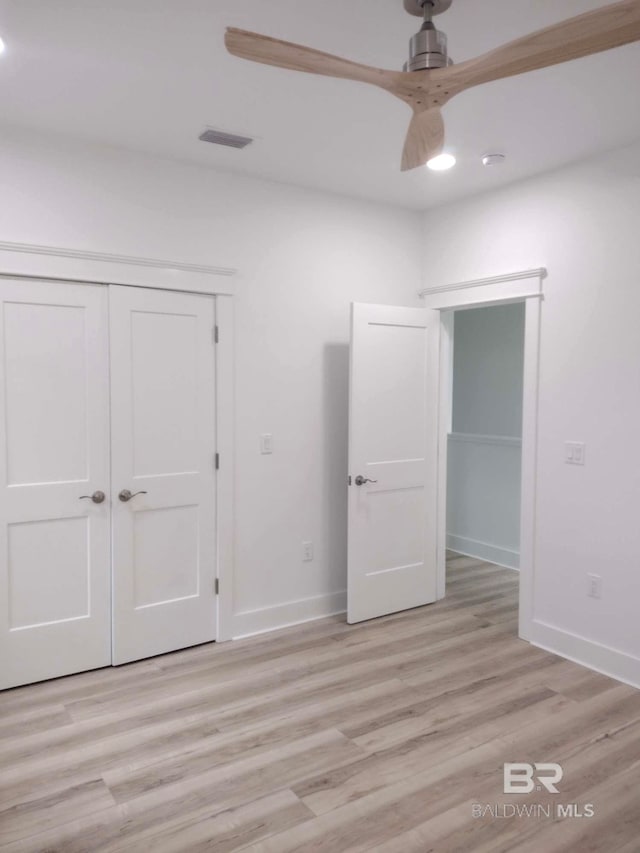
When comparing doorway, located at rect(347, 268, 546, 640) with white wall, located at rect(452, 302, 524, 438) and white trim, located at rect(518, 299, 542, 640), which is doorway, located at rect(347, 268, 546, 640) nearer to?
white trim, located at rect(518, 299, 542, 640)

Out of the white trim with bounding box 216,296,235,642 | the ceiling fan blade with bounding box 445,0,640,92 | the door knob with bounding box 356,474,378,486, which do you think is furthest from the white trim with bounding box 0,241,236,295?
the ceiling fan blade with bounding box 445,0,640,92

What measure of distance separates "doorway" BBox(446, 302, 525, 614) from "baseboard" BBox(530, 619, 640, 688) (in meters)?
1.16

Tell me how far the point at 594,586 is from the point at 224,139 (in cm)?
299

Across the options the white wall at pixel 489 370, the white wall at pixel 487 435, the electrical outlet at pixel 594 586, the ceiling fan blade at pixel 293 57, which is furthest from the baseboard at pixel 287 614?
the ceiling fan blade at pixel 293 57

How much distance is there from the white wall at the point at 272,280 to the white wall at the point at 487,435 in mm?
1310

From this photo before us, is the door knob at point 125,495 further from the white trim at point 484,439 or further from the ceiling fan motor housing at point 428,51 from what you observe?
the white trim at point 484,439

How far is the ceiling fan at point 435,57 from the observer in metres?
1.49

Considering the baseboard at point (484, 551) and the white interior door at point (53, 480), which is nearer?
the white interior door at point (53, 480)

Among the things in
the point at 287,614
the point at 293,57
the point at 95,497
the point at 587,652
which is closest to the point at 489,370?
the point at 587,652

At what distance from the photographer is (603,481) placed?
3285mm

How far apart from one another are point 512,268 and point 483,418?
6.49 ft

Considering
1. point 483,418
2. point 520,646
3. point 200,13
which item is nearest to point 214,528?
point 520,646

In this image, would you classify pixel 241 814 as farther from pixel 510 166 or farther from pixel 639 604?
pixel 510 166

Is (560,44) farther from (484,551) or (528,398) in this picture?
(484,551)
